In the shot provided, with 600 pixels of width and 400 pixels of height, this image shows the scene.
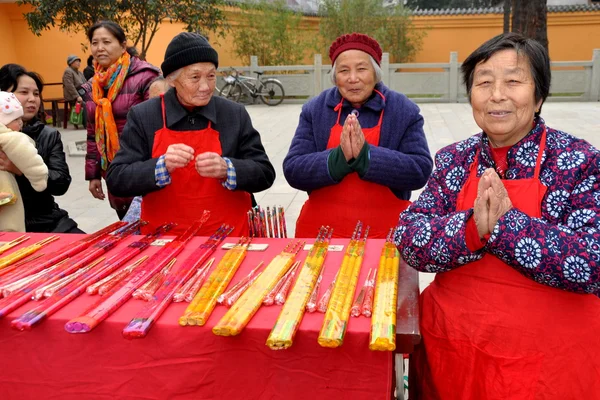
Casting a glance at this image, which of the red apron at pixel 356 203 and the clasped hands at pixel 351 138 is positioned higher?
the clasped hands at pixel 351 138

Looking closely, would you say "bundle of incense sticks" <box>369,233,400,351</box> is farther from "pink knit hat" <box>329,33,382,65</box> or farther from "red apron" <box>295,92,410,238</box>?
"pink knit hat" <box>329,33,382,65</box>

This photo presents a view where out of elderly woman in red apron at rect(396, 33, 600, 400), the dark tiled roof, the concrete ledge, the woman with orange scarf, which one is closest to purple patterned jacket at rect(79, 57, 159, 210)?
the woman with orange scarf

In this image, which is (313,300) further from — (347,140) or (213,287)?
(347,140)

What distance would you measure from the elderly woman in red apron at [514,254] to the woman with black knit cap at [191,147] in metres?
0.98

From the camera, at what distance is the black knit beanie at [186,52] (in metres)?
2.23

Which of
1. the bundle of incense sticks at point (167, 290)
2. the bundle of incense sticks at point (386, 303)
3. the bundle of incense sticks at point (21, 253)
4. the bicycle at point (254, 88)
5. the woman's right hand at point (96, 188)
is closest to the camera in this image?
the bundle of incense sticks at point (386, 303)

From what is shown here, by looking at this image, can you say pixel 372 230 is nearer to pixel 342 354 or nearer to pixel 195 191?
pixel 195 191

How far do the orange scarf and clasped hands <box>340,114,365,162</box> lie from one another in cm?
182

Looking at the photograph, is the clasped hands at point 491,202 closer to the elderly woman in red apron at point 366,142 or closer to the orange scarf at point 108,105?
the elderly woman in red apron at point 366,142

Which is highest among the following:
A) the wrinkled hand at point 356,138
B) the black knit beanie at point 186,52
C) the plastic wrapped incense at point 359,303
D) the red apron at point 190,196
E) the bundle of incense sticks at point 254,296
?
the black knit beanie at point 186,52

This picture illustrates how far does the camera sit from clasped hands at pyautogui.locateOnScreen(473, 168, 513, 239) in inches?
54.0

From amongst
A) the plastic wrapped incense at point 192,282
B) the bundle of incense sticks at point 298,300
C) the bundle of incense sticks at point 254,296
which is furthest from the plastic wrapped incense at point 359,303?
the plastic wrapped incense at point 192,282

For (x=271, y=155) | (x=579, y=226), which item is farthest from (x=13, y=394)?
(x=271, y=155)

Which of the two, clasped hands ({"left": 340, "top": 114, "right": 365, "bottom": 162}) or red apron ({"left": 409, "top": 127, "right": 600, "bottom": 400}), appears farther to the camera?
clasped hands ({"left": 340, "top": 114, "right": 365, "bottom": 162})
